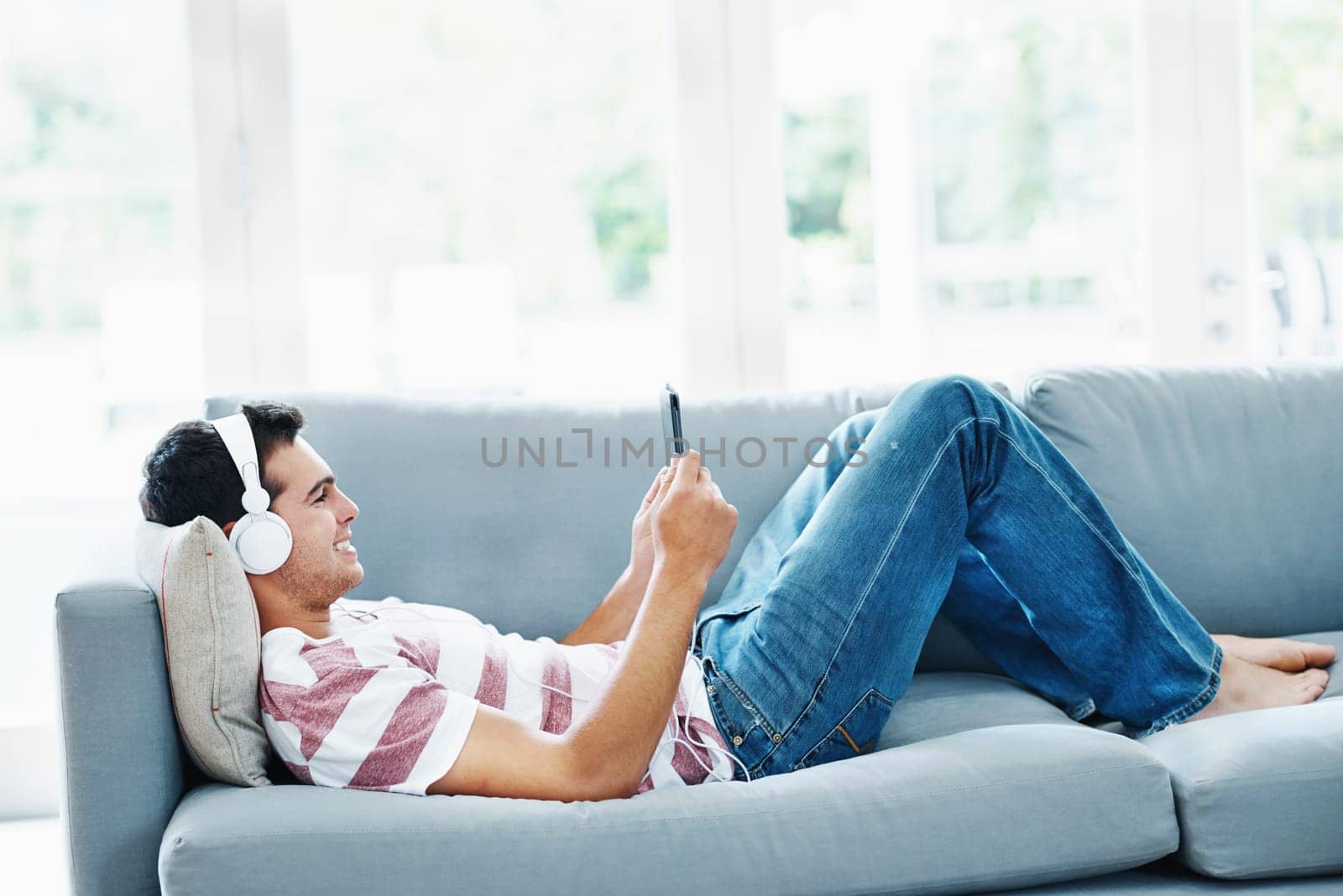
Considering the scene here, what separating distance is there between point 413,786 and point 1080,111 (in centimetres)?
242

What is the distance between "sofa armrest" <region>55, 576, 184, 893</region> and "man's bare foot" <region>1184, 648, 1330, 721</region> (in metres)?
1.35

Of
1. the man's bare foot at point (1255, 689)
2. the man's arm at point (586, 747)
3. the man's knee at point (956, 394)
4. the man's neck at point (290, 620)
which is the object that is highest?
the man's knee at point (956, 394)

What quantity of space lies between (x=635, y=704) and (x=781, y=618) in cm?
28

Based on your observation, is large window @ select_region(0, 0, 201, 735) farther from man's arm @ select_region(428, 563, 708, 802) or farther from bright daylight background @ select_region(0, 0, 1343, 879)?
man's arm @ select_region(428, 563, 708, 802)

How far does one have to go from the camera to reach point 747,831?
4.22 feet

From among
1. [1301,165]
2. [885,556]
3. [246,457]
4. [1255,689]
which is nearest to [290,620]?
[246,457]

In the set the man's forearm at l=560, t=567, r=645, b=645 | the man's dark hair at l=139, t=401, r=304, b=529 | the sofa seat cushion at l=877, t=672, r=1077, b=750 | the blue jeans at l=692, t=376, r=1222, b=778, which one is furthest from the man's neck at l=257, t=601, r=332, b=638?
the sofa seat cushion at l=877, t=672, r=1077, b=750

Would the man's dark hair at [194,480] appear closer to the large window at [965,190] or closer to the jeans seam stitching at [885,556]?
the jeans seam stitching at [885,556]

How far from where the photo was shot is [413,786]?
1.29 m

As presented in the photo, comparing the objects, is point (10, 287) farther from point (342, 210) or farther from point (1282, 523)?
point (1282, 523)

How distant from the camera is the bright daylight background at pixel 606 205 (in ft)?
8.31

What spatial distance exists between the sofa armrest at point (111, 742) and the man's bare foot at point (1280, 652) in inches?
59.7

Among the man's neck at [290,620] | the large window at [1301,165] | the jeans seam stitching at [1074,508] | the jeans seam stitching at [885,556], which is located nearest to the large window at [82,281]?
the man's neck at [290,620]

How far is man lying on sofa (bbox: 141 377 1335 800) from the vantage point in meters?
1.36
